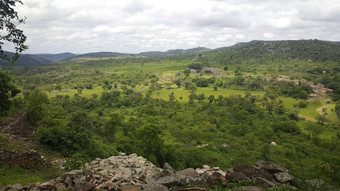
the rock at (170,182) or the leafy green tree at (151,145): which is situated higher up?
the rock at (170,182)

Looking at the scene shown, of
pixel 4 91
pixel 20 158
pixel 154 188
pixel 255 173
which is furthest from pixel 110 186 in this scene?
pixel 4 91

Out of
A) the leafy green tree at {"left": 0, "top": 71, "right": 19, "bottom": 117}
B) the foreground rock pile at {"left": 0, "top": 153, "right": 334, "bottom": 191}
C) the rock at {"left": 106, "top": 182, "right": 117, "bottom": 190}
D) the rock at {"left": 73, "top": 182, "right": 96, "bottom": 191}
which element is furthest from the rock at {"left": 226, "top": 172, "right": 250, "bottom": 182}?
Result: the leafy green tree at {"left": 0, "top": 71, "right": 19, "bottom": 117}

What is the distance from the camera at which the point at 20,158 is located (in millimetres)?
17656

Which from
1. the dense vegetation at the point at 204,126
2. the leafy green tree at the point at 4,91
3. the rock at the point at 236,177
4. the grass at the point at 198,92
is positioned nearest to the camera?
the rock at the point at 236,177

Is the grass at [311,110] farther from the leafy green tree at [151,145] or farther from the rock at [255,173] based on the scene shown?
the rock at [255,173]

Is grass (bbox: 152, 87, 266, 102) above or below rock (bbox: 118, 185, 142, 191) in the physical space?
below

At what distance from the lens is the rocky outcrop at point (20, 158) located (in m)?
17.2

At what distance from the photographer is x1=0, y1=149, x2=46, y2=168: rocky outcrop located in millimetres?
17203

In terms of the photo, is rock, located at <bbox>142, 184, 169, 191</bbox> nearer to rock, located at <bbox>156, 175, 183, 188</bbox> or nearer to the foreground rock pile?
the foreground rock pile

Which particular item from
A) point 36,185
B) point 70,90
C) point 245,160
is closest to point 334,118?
point 245,160

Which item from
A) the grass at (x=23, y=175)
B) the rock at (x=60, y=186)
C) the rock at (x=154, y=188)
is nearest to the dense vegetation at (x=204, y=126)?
the grass at (x=23, y=175)

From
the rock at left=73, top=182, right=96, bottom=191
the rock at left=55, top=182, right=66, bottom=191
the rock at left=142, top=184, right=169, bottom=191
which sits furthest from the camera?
the rock at left=142, top=184, right=169, bottom=191

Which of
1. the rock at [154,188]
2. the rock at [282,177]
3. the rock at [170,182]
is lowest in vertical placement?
the rock at [282,177]

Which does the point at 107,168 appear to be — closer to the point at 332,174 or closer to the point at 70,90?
the point at 332,174
